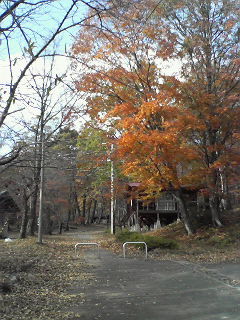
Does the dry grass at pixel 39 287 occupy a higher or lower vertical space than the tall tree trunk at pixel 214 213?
lower

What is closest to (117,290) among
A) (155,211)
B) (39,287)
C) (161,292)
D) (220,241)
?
(161,292)

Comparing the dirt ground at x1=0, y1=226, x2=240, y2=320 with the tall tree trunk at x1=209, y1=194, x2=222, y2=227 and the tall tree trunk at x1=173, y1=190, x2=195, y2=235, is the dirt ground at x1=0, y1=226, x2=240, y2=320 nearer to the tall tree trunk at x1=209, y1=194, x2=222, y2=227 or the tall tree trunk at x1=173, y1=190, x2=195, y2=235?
the tall tree trunk at x1=173, y1=190, x2=195, y2=235

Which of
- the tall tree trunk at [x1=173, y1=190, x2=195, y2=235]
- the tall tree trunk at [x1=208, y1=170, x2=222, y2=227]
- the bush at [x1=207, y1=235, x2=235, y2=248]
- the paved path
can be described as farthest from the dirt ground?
the tall tree trunk at [x1=173, y1=190, x2=195, y2=235]

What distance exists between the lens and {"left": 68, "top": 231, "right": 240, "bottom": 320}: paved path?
645cm

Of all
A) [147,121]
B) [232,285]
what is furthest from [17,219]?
[232,285]

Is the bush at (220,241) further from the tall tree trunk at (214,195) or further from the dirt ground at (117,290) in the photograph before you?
the dirt ground at (117,290)

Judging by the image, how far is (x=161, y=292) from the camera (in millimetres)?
8227

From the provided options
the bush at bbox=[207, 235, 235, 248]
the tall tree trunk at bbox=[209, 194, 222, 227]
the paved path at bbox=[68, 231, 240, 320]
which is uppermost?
the tall tree trunk at bbox=[209, 194, 222, 227]

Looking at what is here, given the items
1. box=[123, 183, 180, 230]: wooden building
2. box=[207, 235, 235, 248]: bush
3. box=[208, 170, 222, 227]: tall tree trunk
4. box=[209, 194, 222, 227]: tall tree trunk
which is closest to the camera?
box=[207, 235, 235, 248]: bush

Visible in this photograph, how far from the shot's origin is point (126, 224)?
153 feet

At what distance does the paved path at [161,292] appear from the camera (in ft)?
21.2

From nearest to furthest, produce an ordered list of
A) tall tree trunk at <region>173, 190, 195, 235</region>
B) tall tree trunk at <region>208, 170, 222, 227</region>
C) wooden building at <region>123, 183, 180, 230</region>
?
1. tall tree trunk at <region>208, 170, 222, 227</region>
2. tall tree trunk at <region>173, 190, 195, 235</region>
3. wooden building at <region>123, 183, 180, 230</region>

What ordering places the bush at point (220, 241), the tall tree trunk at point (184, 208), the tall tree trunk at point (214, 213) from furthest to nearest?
the tall tree trunk at point (214, 213)
the tall tree trunk at point (184, 208)
the bush at point (220, 241)

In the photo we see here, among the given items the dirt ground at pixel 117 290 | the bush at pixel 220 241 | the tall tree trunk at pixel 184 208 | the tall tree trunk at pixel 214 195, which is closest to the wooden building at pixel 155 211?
the tall tree trunk at pixel 184 208
